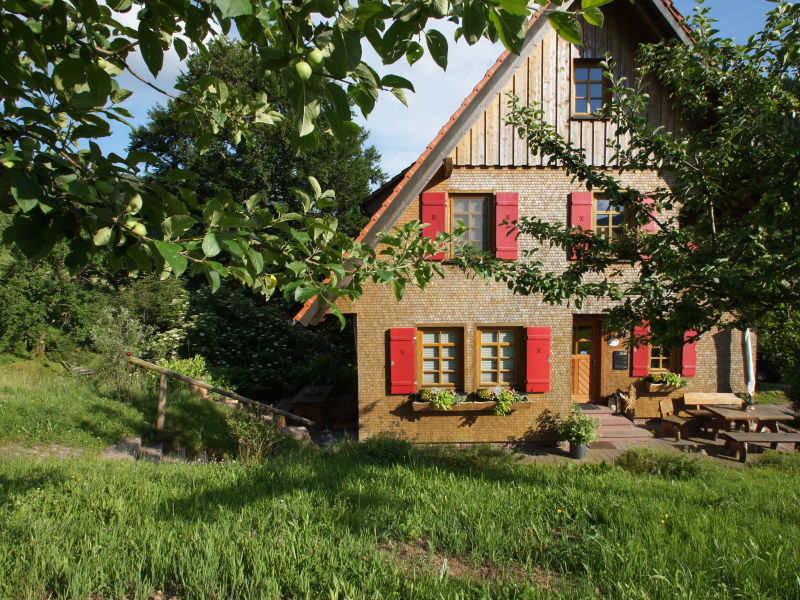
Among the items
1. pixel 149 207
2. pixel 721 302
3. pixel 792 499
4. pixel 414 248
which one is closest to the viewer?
pixel 149 207

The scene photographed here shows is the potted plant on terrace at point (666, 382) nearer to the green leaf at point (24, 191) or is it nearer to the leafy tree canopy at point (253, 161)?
the green leaf at point (24, 191)

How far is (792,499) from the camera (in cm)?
461

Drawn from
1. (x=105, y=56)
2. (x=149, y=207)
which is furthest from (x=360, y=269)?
(x=105, y=56)

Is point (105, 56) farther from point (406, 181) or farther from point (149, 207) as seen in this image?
point (406, 181)

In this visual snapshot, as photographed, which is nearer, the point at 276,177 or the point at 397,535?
the point at 397,535

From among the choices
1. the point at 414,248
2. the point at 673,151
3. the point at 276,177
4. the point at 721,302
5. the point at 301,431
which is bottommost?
the point at 301,431

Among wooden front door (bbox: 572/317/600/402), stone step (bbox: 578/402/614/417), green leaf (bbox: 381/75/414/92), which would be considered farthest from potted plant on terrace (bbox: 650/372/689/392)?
green leaf (bbox: 381/75/414/92)

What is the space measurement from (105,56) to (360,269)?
1577 millimetres

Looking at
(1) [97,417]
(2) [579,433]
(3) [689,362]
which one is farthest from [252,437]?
(3) [689,362]

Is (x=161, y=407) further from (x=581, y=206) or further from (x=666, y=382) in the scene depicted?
(x=666, y=382)

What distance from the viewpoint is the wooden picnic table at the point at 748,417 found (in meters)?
8.95

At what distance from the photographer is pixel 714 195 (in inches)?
166

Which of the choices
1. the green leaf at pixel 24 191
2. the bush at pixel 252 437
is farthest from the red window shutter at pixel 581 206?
the green leaf at pixel 24 191

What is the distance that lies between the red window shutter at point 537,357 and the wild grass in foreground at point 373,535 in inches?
160
